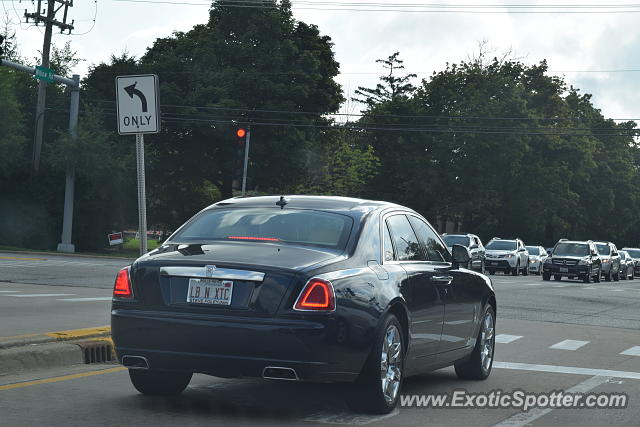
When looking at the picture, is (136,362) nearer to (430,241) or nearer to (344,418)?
(344,418)

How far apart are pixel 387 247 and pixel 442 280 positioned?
89cm

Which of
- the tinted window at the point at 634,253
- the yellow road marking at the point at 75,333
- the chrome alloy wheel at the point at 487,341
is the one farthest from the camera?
Result: the tinted window at the point at 634,253

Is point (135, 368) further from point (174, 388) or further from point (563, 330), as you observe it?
point (563, 330)

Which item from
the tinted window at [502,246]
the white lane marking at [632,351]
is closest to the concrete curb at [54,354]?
the white lane marking at [632,351]

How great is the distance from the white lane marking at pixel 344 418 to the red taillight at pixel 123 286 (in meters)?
1.47

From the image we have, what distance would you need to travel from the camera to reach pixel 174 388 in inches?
309

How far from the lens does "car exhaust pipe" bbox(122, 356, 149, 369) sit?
695cm

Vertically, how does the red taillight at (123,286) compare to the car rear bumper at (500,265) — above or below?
above

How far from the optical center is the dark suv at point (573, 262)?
4316 cm

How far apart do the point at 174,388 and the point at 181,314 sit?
3.97 ft

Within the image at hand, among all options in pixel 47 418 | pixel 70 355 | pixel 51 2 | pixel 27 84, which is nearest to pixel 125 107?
pixel 70 355

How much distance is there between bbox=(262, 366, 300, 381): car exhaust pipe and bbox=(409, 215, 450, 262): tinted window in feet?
7.99

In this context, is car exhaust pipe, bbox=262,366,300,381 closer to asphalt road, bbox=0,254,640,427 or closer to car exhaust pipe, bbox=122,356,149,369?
asphalt road, bbox=0,254,640,427

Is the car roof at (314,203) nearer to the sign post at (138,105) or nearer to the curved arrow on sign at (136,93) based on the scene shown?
the sign post at (138,105)
